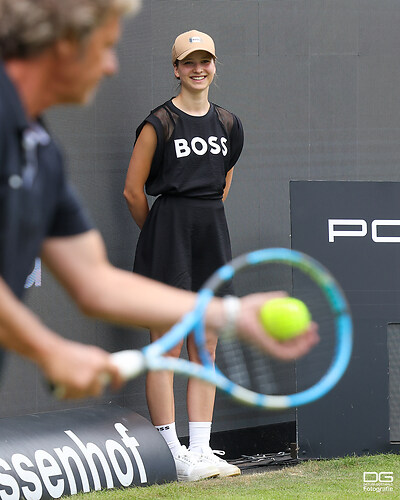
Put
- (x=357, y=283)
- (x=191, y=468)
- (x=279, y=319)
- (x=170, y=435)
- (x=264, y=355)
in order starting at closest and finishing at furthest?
(x=279, y=319) < (x=264, y=355) < (x=191, y=468) < (x=170, y=435) < (x=357, y=283)

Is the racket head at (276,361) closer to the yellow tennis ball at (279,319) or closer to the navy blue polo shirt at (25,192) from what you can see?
the yellow tennis ball at (279,319)

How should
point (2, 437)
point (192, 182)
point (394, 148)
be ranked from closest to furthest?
1. point (2, 437)
2. point (192, 182)
3. point (394, 148)

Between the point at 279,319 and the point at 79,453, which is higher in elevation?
the point at 279,319

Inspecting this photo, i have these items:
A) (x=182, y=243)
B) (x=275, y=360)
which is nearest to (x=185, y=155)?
(x=182, y=243)

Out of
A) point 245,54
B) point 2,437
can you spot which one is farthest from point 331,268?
point 2,437

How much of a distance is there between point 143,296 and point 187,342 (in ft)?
8.73

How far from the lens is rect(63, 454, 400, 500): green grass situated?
430cm

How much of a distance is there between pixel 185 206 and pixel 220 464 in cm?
114

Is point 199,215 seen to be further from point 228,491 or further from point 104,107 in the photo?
point 228,491

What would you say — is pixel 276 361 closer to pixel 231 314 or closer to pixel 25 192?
pixel 231 314

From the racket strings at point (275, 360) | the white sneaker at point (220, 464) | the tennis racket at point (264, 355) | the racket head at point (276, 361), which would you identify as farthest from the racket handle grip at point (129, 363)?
the white sneaker at point (220, 464)

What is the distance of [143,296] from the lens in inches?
90.5

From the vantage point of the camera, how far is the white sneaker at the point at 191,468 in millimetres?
4719

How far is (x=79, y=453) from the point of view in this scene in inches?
171
